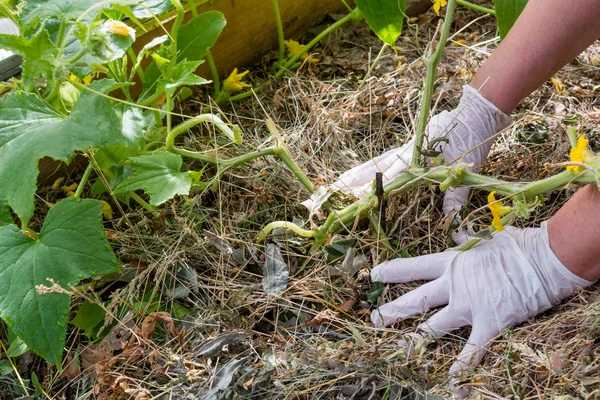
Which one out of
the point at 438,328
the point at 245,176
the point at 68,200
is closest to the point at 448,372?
the point at 438,328

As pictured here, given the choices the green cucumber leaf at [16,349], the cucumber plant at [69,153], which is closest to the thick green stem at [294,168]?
the cucumber plant at [69,153]

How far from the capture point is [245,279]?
149 centimetres

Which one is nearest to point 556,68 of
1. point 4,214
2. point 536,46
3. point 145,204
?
point 536,46

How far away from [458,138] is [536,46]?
0.92 ft

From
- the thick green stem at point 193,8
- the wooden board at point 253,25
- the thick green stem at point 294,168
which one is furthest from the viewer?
the wooden board at point 253,25

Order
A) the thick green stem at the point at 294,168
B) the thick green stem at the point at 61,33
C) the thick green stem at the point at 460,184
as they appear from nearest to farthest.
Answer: the thick green stem at the point at 460,184, the thick green stem at the point at 61,33, the thick green stem at the point at 294,168

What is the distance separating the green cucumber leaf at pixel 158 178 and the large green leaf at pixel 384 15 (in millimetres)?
678

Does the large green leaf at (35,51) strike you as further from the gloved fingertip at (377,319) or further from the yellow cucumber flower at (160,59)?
the gloved fingertip at (377,319)

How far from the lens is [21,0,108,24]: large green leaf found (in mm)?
1290

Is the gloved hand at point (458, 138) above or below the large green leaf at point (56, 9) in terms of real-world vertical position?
below

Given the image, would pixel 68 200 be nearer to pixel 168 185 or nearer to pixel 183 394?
pixel 168 185

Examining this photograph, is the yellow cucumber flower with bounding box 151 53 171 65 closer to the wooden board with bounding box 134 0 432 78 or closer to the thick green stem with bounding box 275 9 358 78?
the wooden board with bounding box 134 0 432 78

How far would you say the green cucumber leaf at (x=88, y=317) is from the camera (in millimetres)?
1417

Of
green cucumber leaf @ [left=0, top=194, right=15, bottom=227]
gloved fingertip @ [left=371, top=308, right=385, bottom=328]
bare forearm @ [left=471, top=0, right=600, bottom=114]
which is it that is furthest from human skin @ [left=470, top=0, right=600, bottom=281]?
green cucumber leaf @ [left=0, top=194, right=15, bottom=227]
